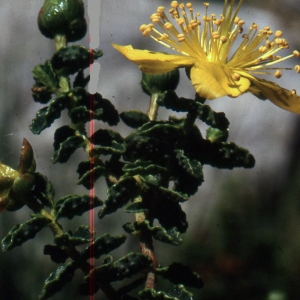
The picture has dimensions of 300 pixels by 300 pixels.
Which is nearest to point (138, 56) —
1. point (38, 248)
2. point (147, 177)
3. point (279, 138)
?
point (147, 177)

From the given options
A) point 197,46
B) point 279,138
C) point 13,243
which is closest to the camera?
point 13,243

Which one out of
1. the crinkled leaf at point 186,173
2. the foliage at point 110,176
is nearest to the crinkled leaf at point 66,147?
the foliage at point 110,176

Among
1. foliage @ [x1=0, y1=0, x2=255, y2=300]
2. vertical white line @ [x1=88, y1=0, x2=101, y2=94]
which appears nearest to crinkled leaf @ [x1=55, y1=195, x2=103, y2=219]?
foliage @ [x1=0, y1=0, x2=255, y2=300]

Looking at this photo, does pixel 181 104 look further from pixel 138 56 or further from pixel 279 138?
pixel 279 138

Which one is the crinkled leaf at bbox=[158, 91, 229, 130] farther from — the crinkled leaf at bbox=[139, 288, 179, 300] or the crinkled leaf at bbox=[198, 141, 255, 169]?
the crinkled leaf at bbox=[139, 288, 179, 300]

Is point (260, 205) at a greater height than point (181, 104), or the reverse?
point (181, 104)
